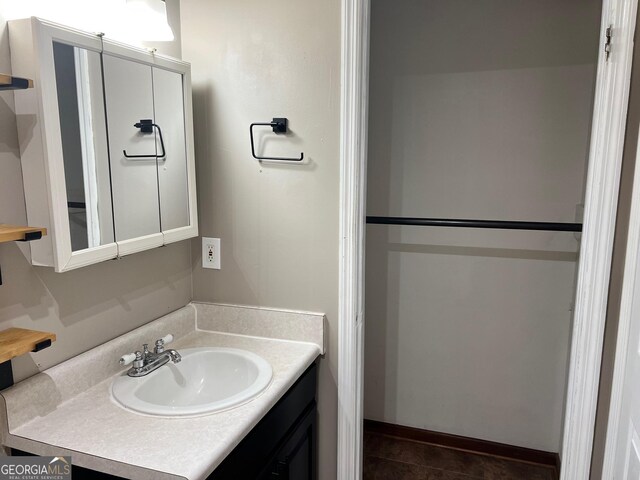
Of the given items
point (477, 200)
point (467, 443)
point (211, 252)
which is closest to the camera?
point (211, 252)

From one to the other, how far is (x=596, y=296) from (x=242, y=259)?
45.9 inches

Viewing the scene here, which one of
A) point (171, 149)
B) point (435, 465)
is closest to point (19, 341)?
point (171, 149)

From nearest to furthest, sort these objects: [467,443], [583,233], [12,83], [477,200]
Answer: [12,83] < [583,233] < [477,200] < [467,443]

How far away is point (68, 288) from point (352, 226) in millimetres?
869

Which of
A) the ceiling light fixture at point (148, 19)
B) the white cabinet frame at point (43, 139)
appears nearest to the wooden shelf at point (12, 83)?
the white cabinet frame at point (43, 139)

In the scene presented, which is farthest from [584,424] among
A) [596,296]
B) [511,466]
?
[511,466]

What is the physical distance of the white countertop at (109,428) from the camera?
1038mm

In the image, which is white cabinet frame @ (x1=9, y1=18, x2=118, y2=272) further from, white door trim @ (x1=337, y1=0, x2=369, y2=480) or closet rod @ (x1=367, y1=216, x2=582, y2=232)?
closet rod @ (x1=367, y1=216, x2=582, y2=232)

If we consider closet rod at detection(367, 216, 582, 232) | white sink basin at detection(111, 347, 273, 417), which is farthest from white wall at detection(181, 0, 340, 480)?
closet rod at detection(367, 216, 582, 232)

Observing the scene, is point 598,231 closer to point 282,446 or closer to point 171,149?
point 282,446

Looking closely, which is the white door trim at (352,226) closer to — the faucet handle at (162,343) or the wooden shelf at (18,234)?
the faucet handle at (162,343)

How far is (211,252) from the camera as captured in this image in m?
1.80

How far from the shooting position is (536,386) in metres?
2.37

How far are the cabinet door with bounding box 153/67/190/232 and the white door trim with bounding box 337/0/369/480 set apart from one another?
21.1 inches
